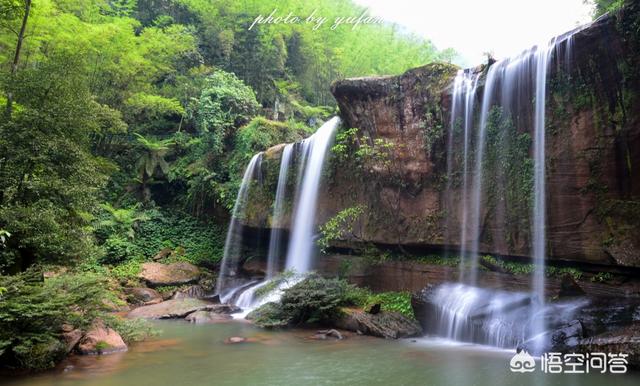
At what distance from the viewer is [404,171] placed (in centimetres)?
1413

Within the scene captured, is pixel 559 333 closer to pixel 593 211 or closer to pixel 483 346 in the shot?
pixel 483 346

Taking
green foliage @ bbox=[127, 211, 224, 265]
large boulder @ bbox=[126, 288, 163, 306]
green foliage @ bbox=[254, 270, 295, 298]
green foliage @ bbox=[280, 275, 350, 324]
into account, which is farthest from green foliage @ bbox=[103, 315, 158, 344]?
green foliage @ bbox=[127, 211, 224, 265]

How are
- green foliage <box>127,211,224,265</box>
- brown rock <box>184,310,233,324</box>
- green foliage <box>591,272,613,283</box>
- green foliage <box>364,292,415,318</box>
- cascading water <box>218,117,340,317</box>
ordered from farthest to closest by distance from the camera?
green foliage <box>127,211,224,265</box>, cascading water <box>218,117,340,317</box>, brown rock <box>184,310,233,324</box>, green foliage <box>364,292,415,318</box>, green foliage <box>591,272,613,283</box>

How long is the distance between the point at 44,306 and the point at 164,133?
1943cm

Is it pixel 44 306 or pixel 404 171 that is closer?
pixel 44 306

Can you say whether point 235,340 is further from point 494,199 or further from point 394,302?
point 494,199

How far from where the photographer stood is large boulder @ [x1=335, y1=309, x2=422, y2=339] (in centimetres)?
1072

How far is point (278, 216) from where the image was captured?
17906mm

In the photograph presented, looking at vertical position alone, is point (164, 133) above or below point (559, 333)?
above

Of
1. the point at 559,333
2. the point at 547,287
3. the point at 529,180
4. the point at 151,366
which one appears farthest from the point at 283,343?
the point at 529,180

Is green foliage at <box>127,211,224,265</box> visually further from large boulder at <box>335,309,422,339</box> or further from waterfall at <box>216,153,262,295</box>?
large boulder at <box>335,309,422,339</box>

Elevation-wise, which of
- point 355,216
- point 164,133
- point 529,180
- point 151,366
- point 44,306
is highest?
point 164,133

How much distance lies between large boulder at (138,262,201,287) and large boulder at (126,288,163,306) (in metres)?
0.73

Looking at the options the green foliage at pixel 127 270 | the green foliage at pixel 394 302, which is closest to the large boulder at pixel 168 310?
the green foliage at pixel 127 270
